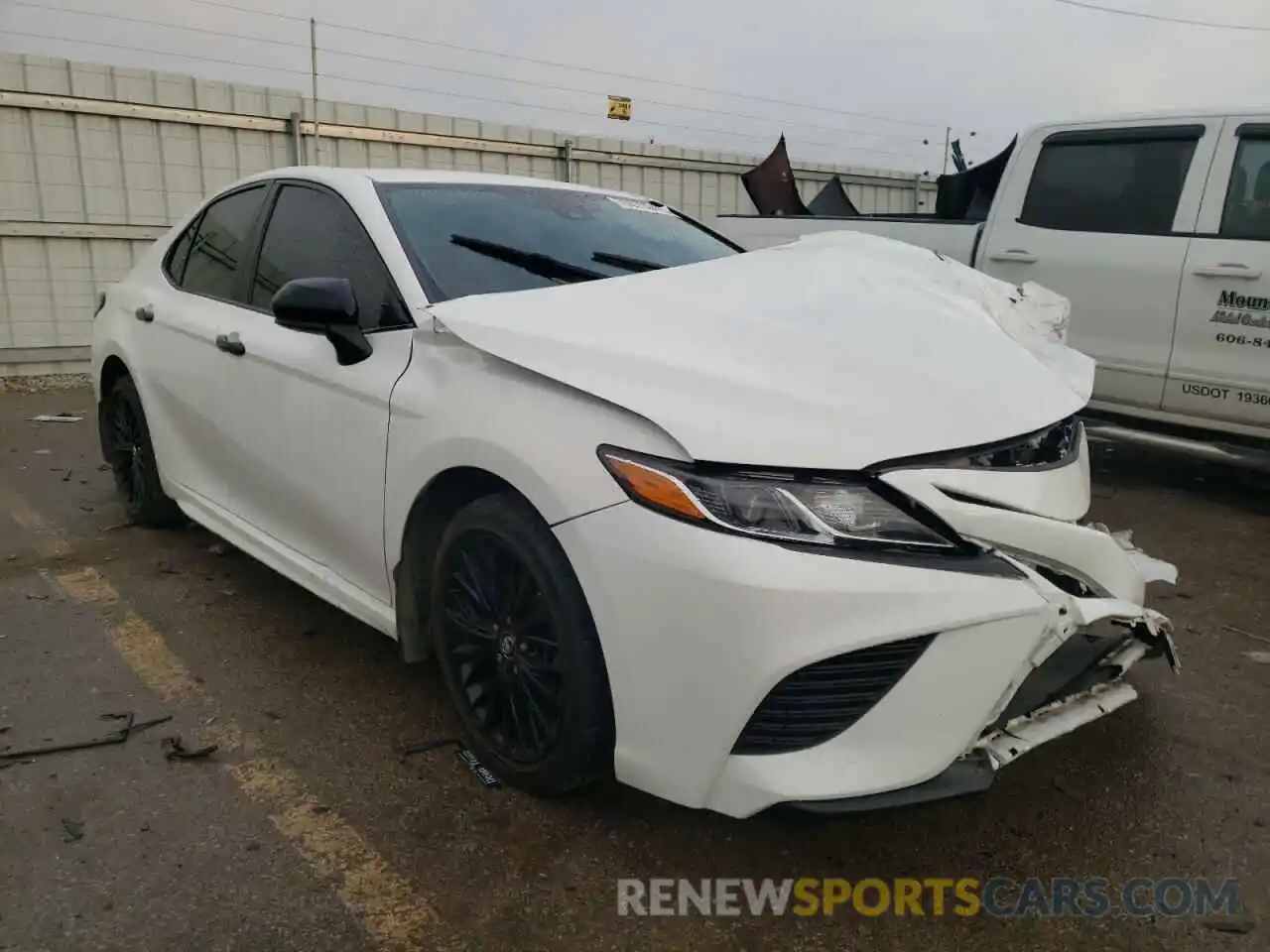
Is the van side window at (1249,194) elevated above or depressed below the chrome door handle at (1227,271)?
above

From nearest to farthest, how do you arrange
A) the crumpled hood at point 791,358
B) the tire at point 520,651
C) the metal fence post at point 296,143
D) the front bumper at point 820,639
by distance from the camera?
1. the front bumper at point 820,639
2. the crumpled hood at point 791,358
3. the tire at point 520,651
4. the metal fence post at point 296,143

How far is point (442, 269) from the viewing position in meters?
2.81

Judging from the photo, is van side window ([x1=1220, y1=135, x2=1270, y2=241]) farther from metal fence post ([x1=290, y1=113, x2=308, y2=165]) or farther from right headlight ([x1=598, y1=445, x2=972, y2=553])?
metal fence post ([x1=290, y1=113, x2=308, y2=165])

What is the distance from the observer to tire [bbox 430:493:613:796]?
7.08ft

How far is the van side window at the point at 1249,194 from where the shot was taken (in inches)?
191

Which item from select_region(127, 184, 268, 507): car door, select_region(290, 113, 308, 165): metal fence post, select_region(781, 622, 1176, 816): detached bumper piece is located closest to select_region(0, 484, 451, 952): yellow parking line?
select_region(127, 184, 268, 507): car door

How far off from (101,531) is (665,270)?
326cm

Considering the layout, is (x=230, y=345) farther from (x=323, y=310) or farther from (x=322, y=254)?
(x=323, y=310)

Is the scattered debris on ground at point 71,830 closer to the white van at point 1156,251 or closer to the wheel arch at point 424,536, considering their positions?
the wheel arch at point 424,536

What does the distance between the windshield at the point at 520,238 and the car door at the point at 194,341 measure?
0.96 metres

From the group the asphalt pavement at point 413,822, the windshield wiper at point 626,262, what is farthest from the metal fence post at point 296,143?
the windshield wiper at point 626,262

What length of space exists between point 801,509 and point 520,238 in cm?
155

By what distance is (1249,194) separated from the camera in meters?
4.92

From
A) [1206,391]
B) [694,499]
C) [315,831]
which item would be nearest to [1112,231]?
[1206,391]
